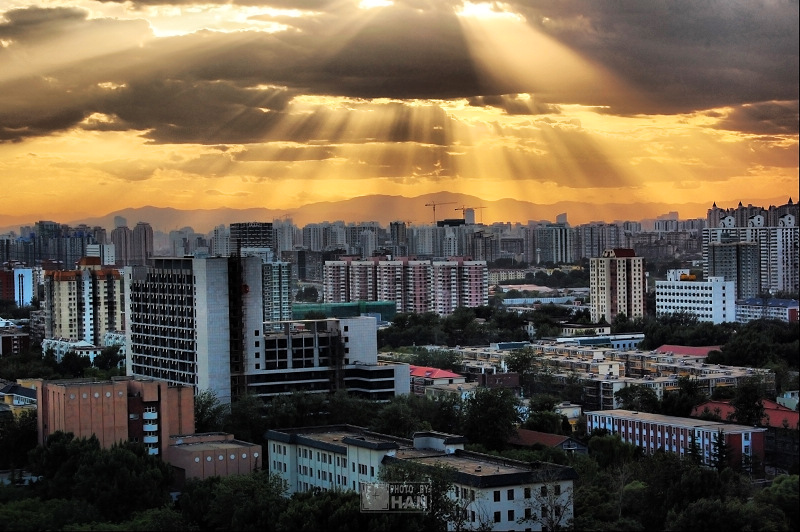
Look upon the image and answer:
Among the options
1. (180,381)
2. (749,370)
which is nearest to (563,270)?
(749,370)

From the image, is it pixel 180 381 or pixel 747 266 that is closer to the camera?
pixel 180 381

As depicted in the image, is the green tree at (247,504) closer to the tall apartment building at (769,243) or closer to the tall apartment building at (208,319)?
the tall apartment building at (208,319)

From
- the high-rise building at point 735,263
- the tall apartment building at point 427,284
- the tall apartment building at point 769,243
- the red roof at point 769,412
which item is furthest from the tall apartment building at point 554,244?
the red roof at point 769,412

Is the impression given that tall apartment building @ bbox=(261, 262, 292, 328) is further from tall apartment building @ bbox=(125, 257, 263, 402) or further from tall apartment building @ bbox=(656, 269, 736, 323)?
tall apartment building @ bbox=(125, 257, 263, 402)

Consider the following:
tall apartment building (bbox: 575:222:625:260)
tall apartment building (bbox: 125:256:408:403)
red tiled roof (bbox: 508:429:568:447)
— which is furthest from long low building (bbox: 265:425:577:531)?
tall apartment building (bbox: 575:222:625:260)

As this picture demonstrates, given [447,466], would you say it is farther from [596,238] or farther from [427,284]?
[596,238]

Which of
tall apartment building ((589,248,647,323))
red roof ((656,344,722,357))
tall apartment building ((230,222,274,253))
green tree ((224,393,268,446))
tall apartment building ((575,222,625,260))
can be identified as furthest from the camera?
tall apartment building ((575,222,625,260))

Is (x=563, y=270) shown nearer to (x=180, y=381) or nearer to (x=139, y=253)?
(x=139, y=253)

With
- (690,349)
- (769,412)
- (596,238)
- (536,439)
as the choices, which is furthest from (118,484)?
(596,238)
